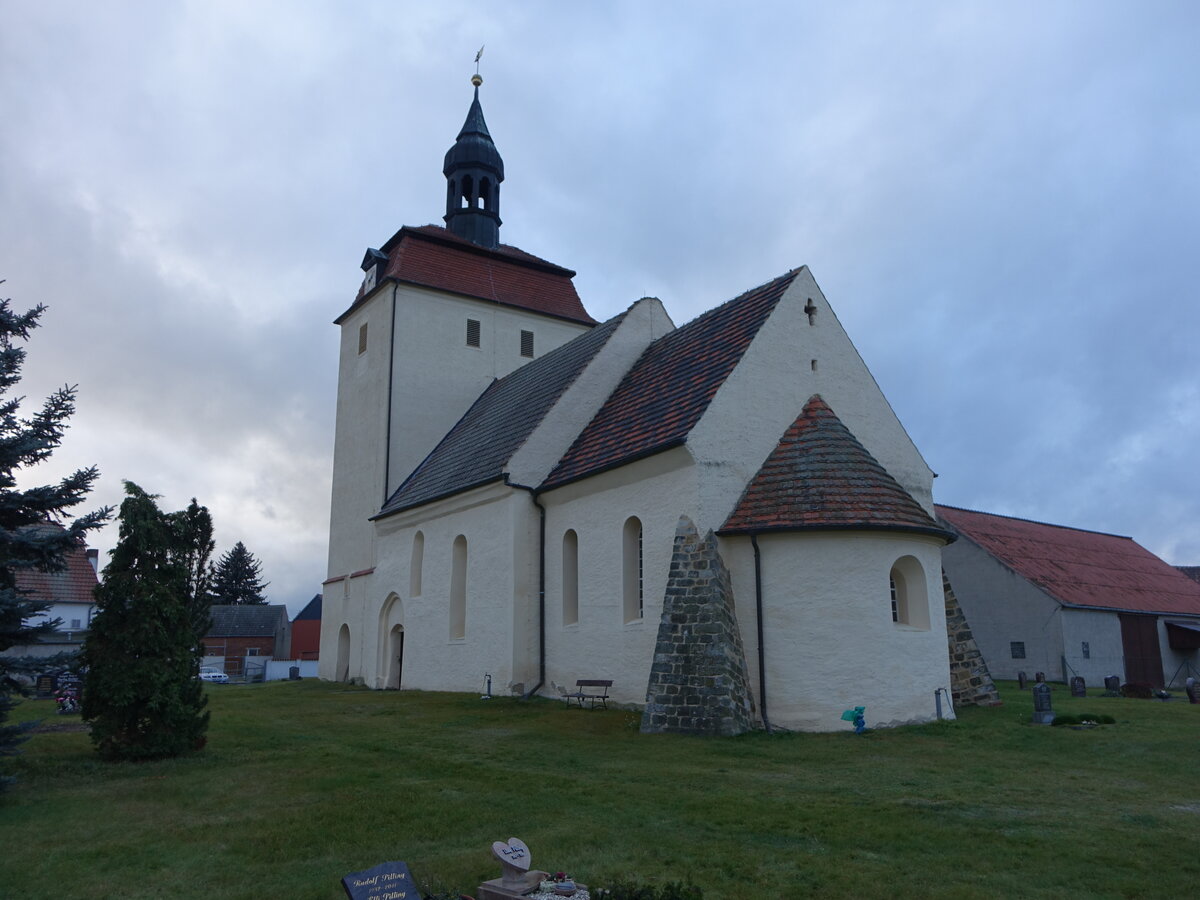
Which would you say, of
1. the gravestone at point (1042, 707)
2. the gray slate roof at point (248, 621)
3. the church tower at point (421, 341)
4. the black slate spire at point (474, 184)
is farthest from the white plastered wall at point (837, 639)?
the gray slate roof at point (248, 621)

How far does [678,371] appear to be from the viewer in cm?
2081

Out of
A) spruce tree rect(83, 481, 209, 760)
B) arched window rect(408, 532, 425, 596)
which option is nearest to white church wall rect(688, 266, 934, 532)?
spruce tree rect(83, 481, 209, 760)

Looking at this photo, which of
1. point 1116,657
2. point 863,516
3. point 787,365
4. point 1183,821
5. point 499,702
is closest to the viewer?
point 1183,821

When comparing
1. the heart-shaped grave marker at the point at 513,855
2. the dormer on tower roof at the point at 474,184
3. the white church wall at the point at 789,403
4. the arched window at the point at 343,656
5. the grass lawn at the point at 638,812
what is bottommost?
the grass lawn at the point at 638,812

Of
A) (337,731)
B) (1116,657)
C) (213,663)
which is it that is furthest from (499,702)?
(213,663)

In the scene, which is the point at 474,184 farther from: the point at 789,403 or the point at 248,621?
the point at 248,621

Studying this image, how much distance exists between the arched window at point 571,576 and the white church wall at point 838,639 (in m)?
5.46

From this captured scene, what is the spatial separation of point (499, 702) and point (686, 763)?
8.73m

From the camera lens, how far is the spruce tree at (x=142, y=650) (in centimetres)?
1254

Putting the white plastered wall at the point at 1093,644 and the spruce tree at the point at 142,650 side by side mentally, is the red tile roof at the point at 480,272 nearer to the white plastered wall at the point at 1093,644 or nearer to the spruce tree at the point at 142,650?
the spruce tree at the point at 142,650

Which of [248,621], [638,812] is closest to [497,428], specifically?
[638,812]

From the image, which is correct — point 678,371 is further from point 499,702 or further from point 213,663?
point 213,663

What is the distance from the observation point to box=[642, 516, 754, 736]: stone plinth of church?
49.9 feet

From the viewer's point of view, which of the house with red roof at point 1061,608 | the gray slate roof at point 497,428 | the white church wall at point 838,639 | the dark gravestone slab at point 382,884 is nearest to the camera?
the dark gravestone slab at point 382,884
